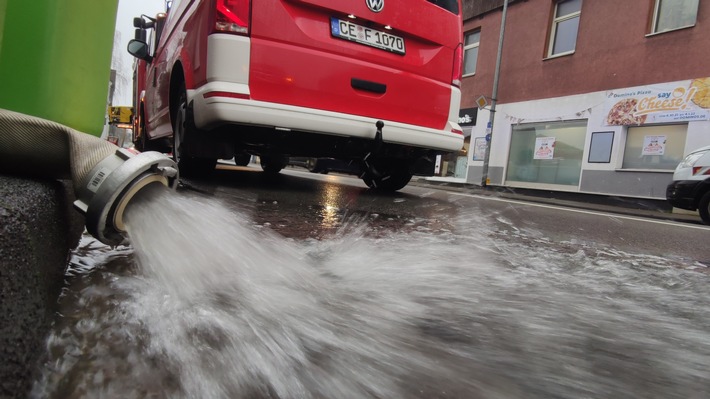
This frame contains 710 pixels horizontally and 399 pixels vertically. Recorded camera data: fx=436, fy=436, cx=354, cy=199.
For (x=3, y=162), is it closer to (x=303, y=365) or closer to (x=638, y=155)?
(x=303, y=365)

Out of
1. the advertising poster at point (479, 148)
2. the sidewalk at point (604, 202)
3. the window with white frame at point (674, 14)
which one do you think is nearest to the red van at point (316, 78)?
the sidewalk at point (604, 202)

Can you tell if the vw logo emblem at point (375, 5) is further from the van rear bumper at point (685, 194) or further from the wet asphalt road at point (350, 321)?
the van rear bumper at point (685, 194)

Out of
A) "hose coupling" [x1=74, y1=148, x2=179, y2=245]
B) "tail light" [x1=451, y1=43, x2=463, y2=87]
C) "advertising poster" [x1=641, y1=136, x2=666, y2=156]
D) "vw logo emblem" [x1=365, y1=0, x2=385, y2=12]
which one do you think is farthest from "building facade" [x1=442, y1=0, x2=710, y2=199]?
"hose coupling" [x1=74, y1=148, x2=179, y2=245]

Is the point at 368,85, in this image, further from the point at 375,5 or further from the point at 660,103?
the point at 660,103

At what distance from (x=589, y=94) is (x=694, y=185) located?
5.87 m

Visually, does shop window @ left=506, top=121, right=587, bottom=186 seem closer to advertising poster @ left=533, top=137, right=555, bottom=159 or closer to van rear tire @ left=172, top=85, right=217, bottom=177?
advertising poster @ left=533, top=137, right=555, bottom=159

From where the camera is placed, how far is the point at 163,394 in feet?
2.42

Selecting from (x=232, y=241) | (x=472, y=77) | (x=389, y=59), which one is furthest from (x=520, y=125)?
(x=232, y=241)

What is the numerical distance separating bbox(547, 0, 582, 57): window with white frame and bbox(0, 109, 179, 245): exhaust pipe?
1383cm

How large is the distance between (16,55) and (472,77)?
16.1 meters

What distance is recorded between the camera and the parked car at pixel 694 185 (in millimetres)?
6691

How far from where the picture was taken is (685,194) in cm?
Result: 690

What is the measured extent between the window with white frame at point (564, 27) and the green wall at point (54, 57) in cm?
1363

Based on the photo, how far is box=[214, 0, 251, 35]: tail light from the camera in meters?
2.92
